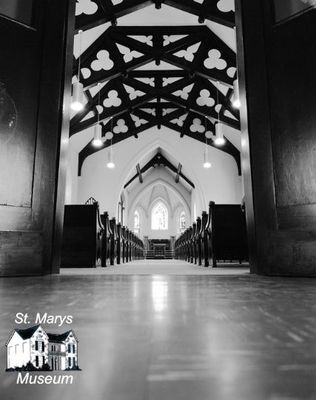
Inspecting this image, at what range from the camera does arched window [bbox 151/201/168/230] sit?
19141mm

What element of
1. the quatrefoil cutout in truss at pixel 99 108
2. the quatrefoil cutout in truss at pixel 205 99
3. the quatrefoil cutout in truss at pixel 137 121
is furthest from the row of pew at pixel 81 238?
the quatrefoil cutout in truss at pixel 137 121

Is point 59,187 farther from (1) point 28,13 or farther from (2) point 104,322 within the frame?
(2) point 104,322

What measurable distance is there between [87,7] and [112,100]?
3.33 m

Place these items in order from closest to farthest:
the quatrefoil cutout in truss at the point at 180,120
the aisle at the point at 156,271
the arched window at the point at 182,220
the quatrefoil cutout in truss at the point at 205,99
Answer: the aisle at the point at 156,271
the quatrefoil cutout in truss at the point at 205,99
the quatrefoil cutout in truss at the point at 180,120
the arched window at the point at 182,220

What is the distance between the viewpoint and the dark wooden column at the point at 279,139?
1.94 m

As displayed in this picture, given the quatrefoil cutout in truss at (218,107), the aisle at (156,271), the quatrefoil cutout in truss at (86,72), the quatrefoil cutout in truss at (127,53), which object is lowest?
the aisle at (156,271)

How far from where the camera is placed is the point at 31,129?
6.98ft

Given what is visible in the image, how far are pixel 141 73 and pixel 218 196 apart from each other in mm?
4978

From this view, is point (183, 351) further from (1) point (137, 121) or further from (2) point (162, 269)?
(1) point (137, 121)

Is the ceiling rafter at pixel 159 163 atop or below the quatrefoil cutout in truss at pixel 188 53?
below

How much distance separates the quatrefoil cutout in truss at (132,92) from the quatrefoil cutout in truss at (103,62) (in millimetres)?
1627

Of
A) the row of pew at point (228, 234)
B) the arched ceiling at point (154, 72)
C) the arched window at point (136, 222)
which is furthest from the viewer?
the arched window at point (136, 222)

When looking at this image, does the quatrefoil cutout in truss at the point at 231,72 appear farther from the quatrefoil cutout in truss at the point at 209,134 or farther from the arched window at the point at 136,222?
the arched window at the point at 136,222

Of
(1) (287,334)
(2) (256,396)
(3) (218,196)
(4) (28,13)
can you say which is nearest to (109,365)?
(2) (256,396)
